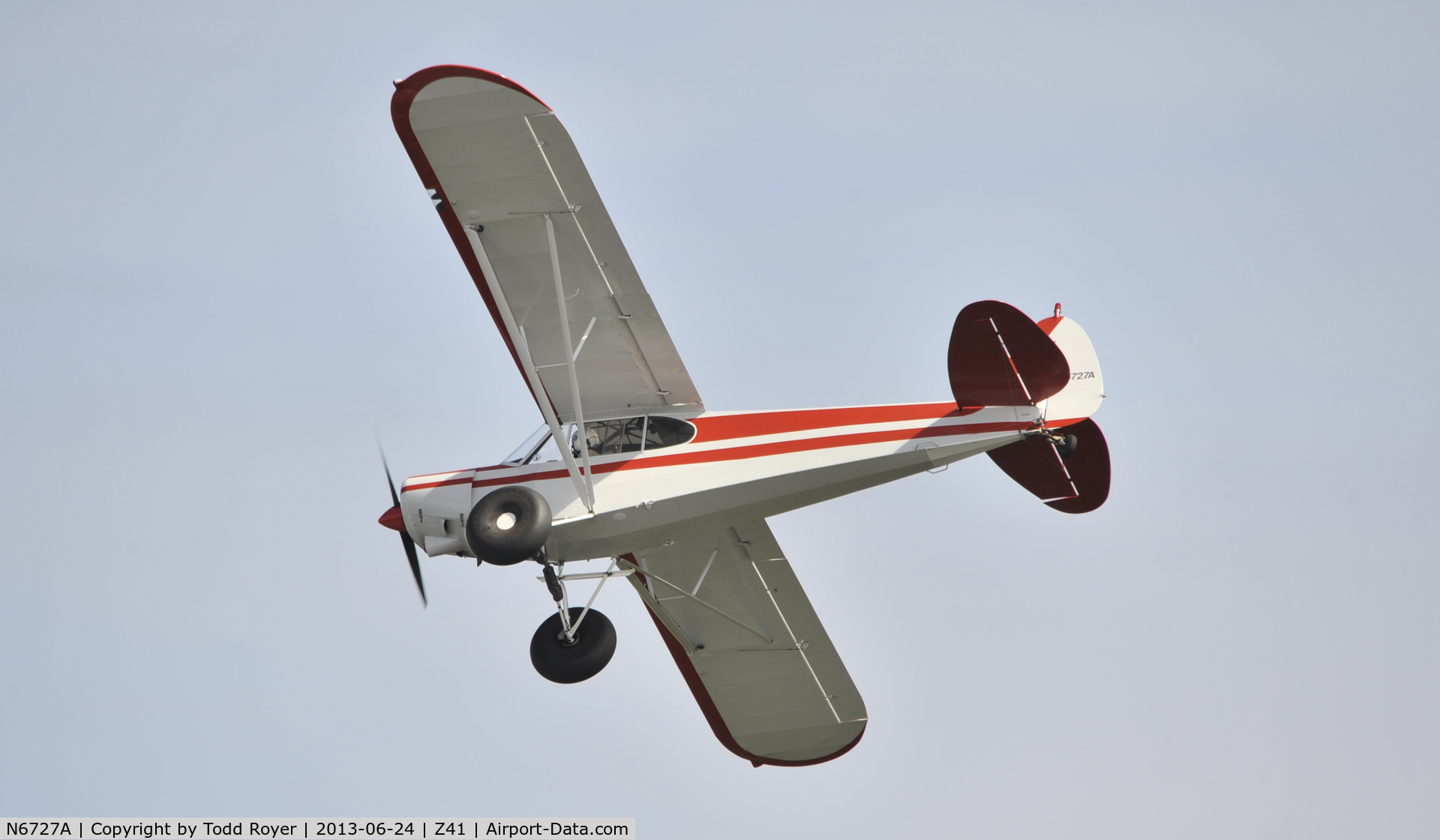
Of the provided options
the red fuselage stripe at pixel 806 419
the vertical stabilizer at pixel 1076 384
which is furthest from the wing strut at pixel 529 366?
the vertical stabilizer at pixel 1076 384

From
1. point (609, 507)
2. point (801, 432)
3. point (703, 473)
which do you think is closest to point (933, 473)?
point (801, 432)

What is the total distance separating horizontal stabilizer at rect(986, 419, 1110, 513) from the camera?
480 inches

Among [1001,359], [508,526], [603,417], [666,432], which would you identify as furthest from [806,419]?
[508,526]

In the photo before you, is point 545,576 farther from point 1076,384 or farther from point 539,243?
point 1076,384

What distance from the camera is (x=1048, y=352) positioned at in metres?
11.5

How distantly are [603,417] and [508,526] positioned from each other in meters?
1.62

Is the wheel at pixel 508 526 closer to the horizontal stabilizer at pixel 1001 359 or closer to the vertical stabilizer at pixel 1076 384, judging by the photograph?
the horizontal stabilizer at pixel 1001 359

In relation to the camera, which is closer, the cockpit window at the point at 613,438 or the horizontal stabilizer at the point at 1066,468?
the horizontal stabilizer at the point at 1066,468

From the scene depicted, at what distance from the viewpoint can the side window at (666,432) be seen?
12.7 m

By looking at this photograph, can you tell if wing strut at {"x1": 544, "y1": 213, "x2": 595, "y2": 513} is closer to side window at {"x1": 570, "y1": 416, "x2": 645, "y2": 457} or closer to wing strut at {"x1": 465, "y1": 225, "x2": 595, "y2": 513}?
wing strut at {"x1": 465, "y1": 225, "x2": 595, "y2": 513}

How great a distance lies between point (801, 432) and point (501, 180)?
339 cm

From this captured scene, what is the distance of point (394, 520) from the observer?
517 inches

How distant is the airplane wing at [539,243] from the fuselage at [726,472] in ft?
2.17

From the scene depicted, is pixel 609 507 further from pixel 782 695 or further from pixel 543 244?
pixel 782 695
